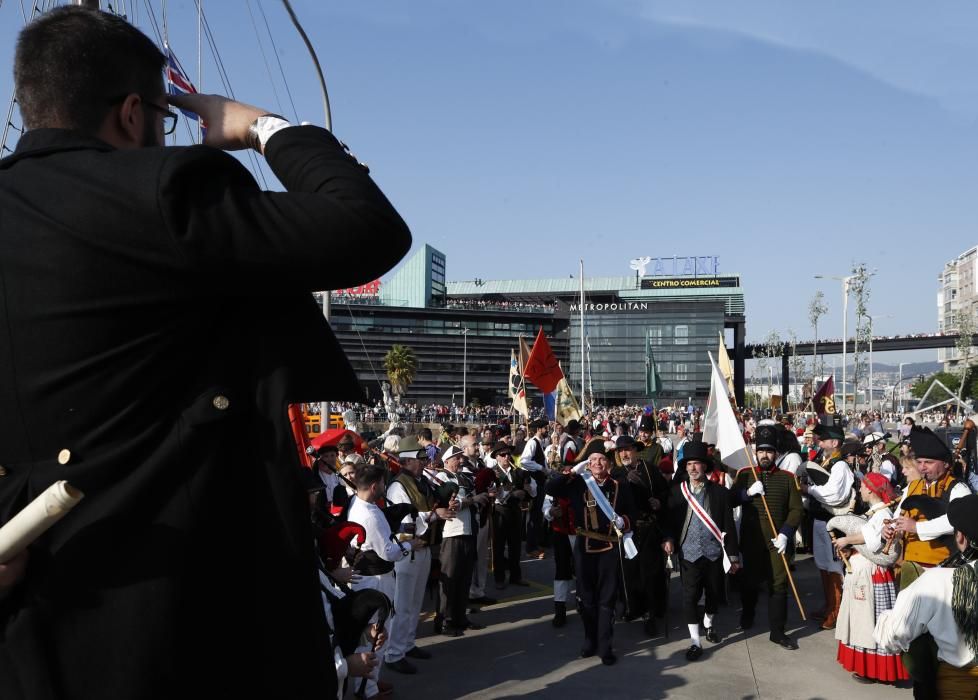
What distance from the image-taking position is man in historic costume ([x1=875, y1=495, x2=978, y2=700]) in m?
4.76

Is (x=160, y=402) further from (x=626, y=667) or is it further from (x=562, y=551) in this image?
(x=562, y=551)

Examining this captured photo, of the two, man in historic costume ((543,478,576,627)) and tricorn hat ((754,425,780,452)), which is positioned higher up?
tricorn hat ((754,425,780,452))

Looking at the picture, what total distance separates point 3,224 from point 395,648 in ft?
27.0

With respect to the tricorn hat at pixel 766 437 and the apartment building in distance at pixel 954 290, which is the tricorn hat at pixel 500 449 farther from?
the apartment building in distance at pixel 954 290

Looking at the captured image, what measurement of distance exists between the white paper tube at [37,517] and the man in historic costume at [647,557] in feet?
32.0

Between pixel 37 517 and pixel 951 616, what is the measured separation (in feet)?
17.0

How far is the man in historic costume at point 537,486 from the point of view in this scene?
14469 millimetres

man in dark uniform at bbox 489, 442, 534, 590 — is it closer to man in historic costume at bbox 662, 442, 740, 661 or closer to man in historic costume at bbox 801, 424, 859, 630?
man in historic costume at bbox 662, 442, 740, 661

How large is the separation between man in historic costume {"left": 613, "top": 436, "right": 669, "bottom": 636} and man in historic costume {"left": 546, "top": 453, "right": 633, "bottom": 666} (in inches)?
17.6

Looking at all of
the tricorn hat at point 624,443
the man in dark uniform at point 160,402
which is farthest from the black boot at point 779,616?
the man in dark uniform at point 160,402

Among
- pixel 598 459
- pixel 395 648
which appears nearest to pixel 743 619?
pixel 598 459

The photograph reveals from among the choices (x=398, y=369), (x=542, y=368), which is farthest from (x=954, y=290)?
(x=542, y=368)

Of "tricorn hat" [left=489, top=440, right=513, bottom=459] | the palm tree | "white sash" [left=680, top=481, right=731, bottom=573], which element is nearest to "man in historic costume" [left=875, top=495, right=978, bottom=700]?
"white sash" [left=680, top=481, right=731, bottom=573]

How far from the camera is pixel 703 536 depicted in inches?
400
